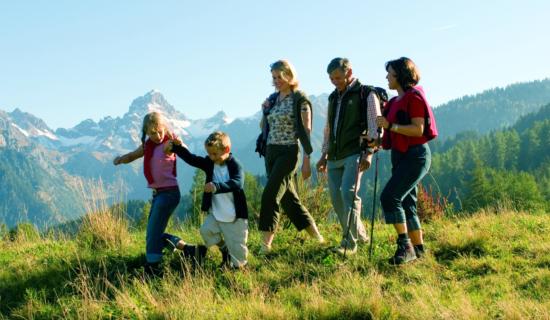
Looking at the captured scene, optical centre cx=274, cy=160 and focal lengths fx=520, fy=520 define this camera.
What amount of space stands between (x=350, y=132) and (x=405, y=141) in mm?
772

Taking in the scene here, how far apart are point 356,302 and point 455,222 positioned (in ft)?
13.5

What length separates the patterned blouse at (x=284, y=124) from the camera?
6.49 metres

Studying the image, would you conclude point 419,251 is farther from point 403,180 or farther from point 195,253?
point 195,253

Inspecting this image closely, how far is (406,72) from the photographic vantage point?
5727mm

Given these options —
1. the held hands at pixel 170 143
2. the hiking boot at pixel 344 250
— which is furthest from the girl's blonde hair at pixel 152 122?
the hiking boot at pixel 344 250

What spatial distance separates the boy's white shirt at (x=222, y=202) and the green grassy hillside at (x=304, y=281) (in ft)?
2.12

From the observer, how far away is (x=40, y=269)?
6.80 meters

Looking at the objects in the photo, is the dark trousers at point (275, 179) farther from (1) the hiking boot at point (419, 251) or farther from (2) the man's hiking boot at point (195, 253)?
(1) the hiking boot at point (419, 251)

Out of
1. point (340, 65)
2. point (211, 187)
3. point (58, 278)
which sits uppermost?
point (340, 65)

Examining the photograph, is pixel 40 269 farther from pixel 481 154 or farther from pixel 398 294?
pixel 481 154

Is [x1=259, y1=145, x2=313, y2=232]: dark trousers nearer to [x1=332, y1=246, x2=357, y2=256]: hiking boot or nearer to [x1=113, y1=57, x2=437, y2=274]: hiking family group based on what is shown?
[x1=113, y1=57, x2=437, y2=274]: hiking family group

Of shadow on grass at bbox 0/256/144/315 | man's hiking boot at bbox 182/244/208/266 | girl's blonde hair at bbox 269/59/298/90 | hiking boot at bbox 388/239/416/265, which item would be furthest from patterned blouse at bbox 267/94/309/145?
shadow on grass at bbox 0/256/144/315

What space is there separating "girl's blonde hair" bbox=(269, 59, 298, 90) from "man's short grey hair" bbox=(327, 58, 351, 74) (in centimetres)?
45

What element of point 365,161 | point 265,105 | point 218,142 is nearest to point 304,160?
point 365,161
